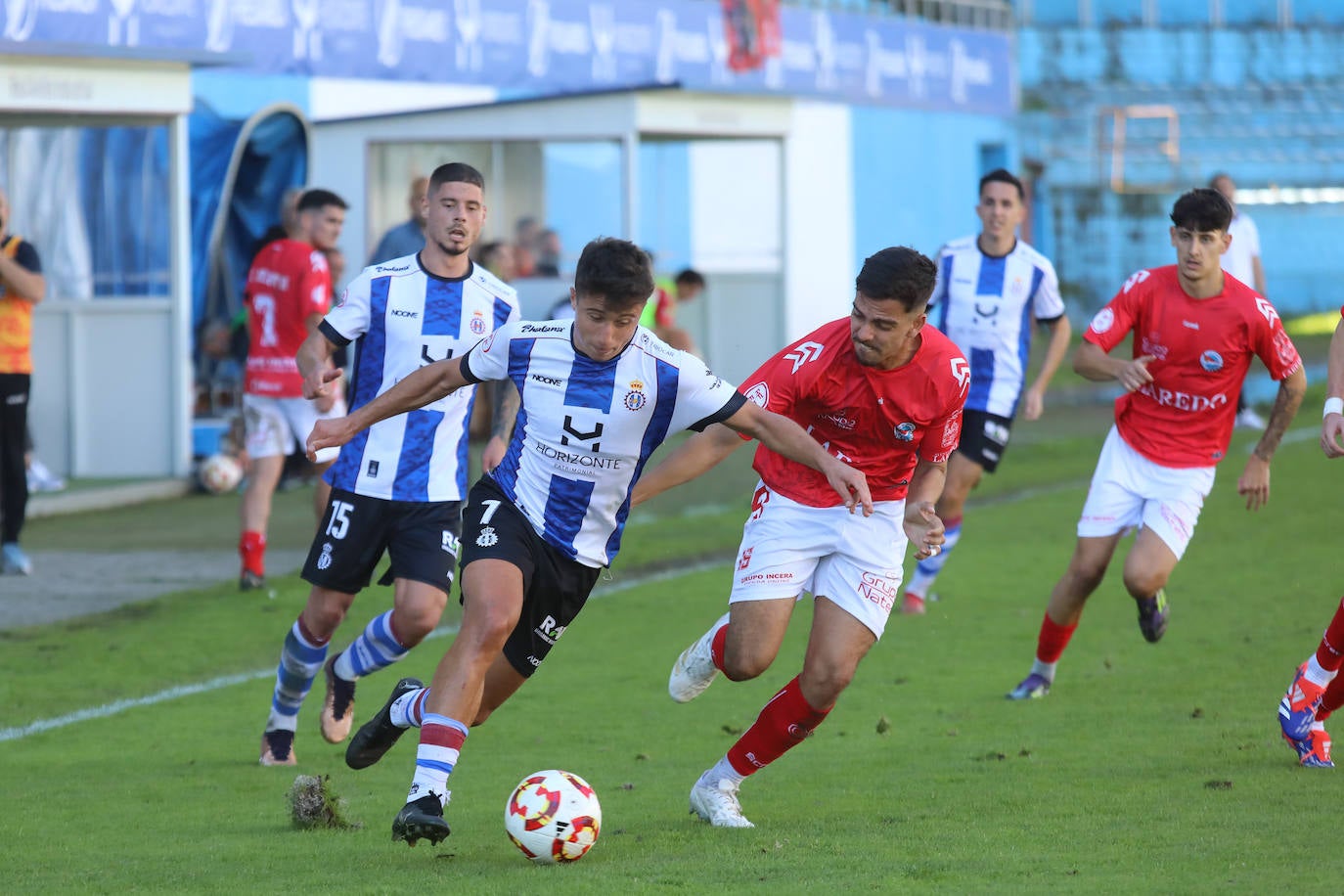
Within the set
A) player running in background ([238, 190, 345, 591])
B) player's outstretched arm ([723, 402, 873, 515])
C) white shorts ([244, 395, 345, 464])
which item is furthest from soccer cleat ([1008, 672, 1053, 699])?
white shorts ([244, 395, 345, 464])

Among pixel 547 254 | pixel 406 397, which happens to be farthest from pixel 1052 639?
pixel 547 254

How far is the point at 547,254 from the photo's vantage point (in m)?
19.8

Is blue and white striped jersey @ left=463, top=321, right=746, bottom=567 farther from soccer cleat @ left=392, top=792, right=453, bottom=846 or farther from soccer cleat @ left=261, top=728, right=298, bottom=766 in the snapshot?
A: soccer cleat @ left=261, top=728, right=298, bottom=766

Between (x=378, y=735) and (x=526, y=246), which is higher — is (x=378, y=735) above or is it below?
below

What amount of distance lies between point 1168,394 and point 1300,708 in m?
1.81

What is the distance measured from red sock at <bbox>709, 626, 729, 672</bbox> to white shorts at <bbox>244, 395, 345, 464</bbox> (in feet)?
16.4

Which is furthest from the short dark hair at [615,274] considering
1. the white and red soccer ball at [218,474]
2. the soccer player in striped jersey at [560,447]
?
the white and red soccer ball at [218,474]

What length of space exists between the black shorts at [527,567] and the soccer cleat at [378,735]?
0.36 m

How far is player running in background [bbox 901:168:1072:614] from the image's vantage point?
34.1 ft

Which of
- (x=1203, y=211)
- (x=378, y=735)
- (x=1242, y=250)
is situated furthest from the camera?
(x=1242, y=250)

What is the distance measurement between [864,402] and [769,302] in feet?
56.2

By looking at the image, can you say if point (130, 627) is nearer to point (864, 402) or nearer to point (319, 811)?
point (319, 811)

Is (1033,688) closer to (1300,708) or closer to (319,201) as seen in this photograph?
(1300,708)

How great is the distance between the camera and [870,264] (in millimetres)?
5625
